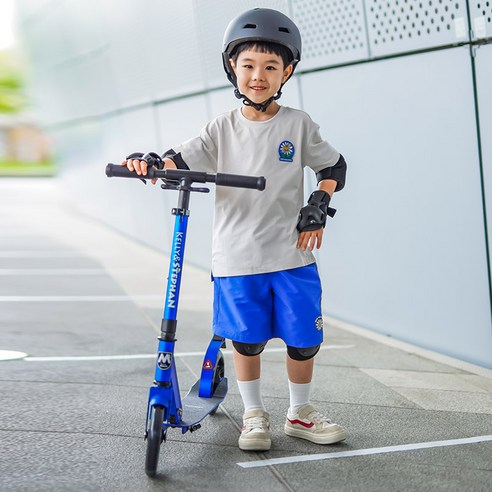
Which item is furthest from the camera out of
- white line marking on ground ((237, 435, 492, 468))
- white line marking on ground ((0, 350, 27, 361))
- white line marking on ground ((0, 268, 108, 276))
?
white line marking on ground ((0, 268, 108, 276))

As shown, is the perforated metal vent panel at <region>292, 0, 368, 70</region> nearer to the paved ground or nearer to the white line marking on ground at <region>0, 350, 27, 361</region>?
the paved ground

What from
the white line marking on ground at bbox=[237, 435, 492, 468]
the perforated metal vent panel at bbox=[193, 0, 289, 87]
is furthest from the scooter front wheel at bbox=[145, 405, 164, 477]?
the perforated metal vent panel at bbox=[193, 0, 289, 87]

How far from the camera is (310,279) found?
3.63m

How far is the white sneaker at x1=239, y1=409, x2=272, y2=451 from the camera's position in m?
3.58

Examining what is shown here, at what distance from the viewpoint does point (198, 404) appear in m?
3.91

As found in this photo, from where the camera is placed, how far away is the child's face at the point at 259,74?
11.6 ft

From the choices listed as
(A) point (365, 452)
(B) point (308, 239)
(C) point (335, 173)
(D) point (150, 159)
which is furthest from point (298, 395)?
(D) point (150, 159)

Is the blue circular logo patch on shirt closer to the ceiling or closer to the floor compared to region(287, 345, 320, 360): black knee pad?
closer to the ceiling

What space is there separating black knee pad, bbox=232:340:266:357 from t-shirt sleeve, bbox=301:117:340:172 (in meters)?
0.80

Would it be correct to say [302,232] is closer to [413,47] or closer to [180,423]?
[180,423]

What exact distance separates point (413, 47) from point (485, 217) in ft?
3.78

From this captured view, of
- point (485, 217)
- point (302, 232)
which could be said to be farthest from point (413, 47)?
point (302, 232)

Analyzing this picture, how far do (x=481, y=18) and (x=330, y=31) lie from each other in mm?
1610

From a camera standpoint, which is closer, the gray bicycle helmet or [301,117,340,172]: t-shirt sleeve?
the gray bicycle helmet
